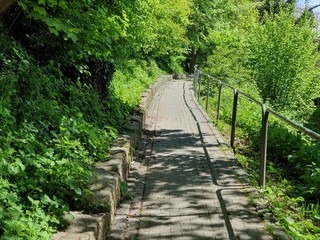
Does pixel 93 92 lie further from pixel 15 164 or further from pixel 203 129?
pixel 15 164

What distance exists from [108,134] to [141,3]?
5.09m

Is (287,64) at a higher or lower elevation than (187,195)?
higher

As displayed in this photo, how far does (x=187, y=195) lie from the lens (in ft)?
15.8

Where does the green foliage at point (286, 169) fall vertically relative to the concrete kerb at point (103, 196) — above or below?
below

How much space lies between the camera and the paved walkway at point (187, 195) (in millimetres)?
3873

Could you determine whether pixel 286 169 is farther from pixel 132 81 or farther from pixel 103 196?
pixel 132 81

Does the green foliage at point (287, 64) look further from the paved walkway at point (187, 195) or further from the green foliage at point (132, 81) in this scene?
the paved walkway at point (187, 195)

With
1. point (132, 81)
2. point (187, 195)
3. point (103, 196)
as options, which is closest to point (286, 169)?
point (187, 195)

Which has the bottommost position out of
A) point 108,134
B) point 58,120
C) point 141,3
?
point 108,134

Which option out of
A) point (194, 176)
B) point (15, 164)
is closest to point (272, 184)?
→ point (194, 176)

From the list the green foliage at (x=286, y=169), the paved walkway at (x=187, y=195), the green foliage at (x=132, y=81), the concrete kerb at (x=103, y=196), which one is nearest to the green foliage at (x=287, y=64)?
the green foliage at (x=286, y=169)

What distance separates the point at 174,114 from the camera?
1127cm

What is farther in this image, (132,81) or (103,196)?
(132,81)

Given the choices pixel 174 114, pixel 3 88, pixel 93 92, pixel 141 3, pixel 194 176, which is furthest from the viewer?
pixel 174 114
